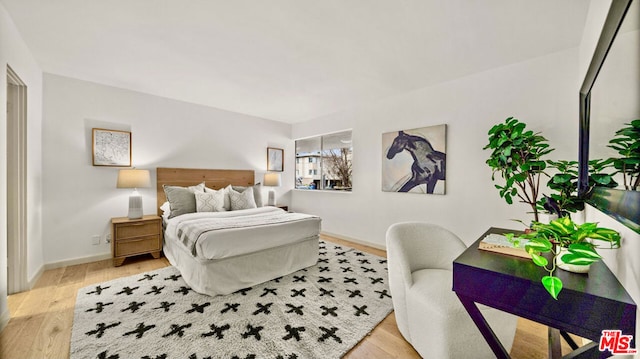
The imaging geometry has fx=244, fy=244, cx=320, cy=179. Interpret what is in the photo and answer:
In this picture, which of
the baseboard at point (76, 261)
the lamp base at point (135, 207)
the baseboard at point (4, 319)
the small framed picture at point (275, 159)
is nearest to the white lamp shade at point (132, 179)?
the lamp base at point (135, 207)

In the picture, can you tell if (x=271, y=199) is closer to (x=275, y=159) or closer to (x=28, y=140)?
(x=275, y=159)

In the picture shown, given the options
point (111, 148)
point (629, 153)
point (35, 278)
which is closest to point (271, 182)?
point (111, 148)

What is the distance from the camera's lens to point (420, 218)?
3598 mm

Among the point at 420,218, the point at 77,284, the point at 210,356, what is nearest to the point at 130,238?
the point at 77,284

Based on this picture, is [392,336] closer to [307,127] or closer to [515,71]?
[515,71]

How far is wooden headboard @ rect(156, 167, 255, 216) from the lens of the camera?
394 centimetres

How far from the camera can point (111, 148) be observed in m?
3.52

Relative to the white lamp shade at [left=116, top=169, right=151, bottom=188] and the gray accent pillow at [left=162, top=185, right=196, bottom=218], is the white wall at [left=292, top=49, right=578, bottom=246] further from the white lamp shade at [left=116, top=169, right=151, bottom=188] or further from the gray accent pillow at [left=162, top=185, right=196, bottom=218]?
the white lamp shade at [left=116, top=169, right=151, bottom=188]

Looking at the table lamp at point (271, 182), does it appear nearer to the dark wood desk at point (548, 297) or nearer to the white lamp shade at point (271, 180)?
the white lamp shade at point (271, 180)

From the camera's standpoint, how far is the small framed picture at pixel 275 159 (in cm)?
539

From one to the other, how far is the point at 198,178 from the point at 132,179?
1.05m

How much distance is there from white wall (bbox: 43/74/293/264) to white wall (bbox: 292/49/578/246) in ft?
9.25

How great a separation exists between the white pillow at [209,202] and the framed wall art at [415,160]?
8.63 feet

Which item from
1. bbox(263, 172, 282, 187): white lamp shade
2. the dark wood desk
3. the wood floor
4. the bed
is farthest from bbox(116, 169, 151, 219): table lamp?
the dark wood desk
